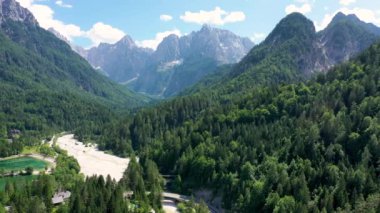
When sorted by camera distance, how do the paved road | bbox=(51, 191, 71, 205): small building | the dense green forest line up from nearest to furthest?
the dense green forest → bbox=(51, 191, 71, 205): small building → the paved road

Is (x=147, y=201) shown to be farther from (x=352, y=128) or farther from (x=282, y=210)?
(x=352, y=128)

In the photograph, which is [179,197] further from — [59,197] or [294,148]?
[294,148]

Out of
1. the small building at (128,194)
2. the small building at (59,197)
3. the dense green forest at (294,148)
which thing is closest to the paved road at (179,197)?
the dense green forest at (294,148)

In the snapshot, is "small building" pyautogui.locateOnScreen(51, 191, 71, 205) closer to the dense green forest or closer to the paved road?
the paved road

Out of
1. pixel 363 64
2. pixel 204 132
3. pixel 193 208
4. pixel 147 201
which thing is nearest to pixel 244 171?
pixel 193 208

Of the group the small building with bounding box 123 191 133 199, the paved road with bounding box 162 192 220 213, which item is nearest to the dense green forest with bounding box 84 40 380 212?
the paved road with bounding box 162 192 220 213

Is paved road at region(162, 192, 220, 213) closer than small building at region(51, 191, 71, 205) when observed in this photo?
No

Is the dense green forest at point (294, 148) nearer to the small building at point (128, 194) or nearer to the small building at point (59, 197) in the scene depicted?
the small building at point (128, 194)
